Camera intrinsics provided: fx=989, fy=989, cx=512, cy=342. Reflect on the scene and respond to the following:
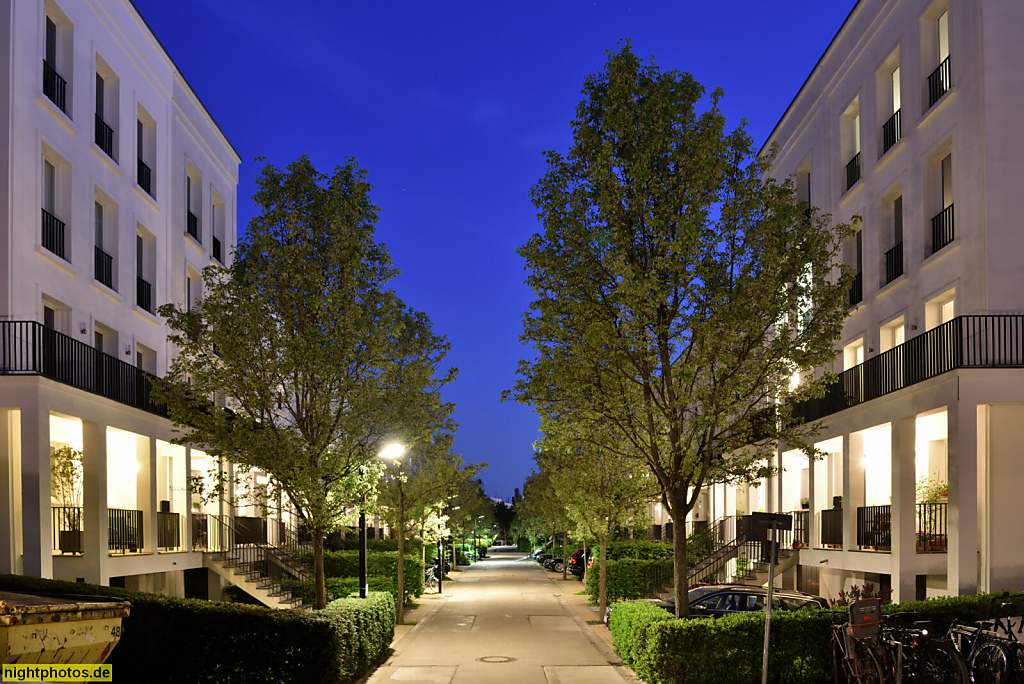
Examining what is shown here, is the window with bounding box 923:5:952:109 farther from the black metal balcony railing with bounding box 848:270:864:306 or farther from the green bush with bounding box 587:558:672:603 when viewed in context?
the green bush with bounding box 587:558:672:603

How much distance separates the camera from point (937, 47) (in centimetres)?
2230

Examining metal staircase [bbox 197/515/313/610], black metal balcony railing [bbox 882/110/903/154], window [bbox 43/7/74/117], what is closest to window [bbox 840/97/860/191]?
black metal balcony railing [bbox 882/110/903/154]

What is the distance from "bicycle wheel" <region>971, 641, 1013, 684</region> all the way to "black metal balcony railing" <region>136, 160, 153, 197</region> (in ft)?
73.5

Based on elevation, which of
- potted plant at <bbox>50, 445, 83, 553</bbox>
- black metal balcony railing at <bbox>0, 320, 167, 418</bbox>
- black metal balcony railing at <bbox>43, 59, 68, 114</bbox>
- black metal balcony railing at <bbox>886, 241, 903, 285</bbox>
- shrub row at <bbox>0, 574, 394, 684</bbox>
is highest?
black metal balcony railing at <bbox>43, 59, 68, 114</bbox>

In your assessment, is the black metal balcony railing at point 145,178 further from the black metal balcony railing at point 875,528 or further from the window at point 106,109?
the black metal balcony railing at point 875,528

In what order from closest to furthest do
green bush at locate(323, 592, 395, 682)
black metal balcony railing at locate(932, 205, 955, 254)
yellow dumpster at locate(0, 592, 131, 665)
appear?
yellow dumpster at locate(0, 592, 131, 665) < green bush at locate(323, 592, 395, 682) < black metal balcony railing at locate(932, 205, 955, 254)

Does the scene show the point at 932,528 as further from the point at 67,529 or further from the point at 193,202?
the point at 193,202

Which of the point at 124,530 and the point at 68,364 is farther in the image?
the point at 124,530

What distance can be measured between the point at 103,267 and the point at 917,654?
19.8 meters

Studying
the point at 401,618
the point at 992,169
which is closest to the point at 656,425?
the point at 992,169

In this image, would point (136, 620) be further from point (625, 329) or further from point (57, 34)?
point (57, 34)

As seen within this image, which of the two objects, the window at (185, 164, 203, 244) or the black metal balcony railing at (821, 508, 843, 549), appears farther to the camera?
the window at (185, 164, 203, 244)

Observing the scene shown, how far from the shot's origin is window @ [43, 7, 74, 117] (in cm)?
2144

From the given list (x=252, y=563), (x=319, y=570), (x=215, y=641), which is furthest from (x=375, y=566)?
(x=215, y=641)
